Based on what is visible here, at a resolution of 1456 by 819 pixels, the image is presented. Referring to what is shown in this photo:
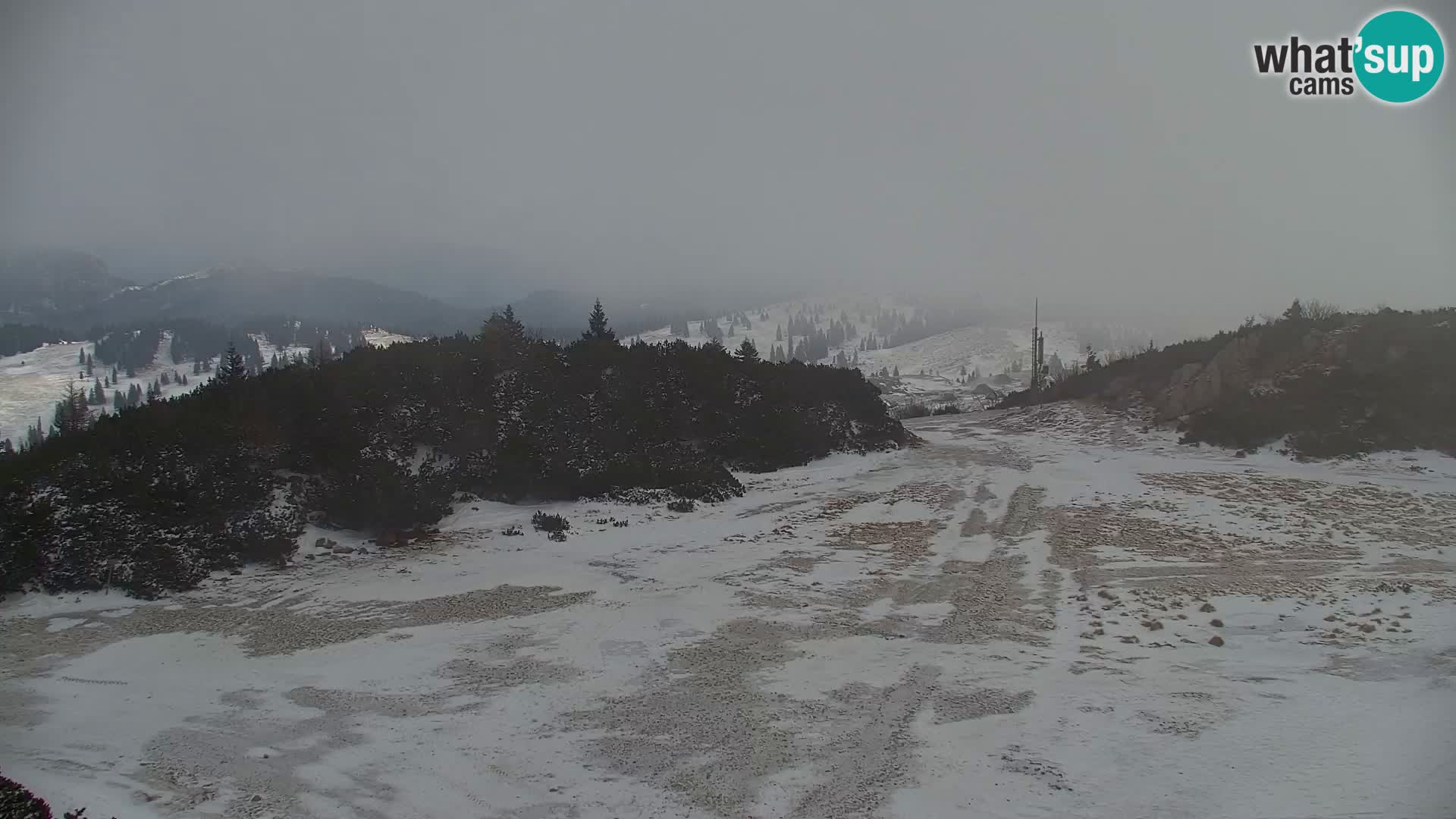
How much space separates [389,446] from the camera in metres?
16.0

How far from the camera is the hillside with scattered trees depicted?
68.6 feet

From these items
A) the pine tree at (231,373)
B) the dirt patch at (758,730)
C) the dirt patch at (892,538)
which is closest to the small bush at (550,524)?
the dirt patch at (892,538)

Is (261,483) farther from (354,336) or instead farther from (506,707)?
(354,336)

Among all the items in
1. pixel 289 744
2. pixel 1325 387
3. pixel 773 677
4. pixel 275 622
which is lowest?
pixel 773 677

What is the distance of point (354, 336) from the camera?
653 ft

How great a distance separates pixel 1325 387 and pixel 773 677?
25.7 metres

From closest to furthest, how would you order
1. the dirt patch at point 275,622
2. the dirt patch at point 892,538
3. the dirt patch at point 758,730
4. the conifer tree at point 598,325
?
1. the dirt patch at point 758,730
2. the dirt patch at point 275,622
3. the dirt patch at point 892,538
4. the conifer tree at point 598,325

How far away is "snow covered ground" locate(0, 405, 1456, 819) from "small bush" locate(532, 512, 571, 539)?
0.26 metres

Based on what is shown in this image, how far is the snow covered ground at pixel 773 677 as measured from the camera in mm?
5699

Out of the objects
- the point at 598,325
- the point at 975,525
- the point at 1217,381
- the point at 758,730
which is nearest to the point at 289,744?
the point at 758,730

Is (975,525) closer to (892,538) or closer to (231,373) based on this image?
(892,538)

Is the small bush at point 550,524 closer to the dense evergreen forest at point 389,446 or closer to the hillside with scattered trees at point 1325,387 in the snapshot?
A: the dense evergreen forest at point 389,446

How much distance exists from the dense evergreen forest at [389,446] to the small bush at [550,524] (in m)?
1.82

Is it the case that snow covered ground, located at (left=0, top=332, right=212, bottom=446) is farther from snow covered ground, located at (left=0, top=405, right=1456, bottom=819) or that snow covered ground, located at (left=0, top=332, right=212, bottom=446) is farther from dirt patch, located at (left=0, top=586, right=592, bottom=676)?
snow covered ground, located at (left=0, top=405, right=1456, bottom=819)
